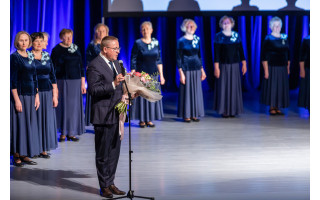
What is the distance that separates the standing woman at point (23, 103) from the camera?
534 centimetres

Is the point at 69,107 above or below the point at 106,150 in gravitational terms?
above

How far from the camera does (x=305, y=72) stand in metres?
8.70

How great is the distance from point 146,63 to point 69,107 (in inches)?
54.0

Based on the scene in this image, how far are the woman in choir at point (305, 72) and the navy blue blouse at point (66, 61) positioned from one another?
12.5ft

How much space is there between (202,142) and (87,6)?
4721 millimetres

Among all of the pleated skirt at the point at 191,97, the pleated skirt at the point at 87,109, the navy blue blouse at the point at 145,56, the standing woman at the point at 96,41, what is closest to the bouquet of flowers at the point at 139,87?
the standing woman at the point at 96,41

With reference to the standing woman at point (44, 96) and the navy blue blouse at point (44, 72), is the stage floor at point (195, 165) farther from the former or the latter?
the navy blue blouse at point (44, 72)

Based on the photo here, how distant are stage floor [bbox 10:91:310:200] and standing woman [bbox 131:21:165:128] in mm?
187

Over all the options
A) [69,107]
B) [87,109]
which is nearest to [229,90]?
[87,109]

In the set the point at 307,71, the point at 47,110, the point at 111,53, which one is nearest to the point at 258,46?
the point at 307,71

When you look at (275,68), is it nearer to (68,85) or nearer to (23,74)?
(68,85)

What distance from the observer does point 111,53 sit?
4234 millimetres

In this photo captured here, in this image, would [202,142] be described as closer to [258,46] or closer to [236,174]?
[236,174]

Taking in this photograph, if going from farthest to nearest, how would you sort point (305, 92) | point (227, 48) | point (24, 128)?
point (305, 92) → point (227, 48) → point (24, 128)
